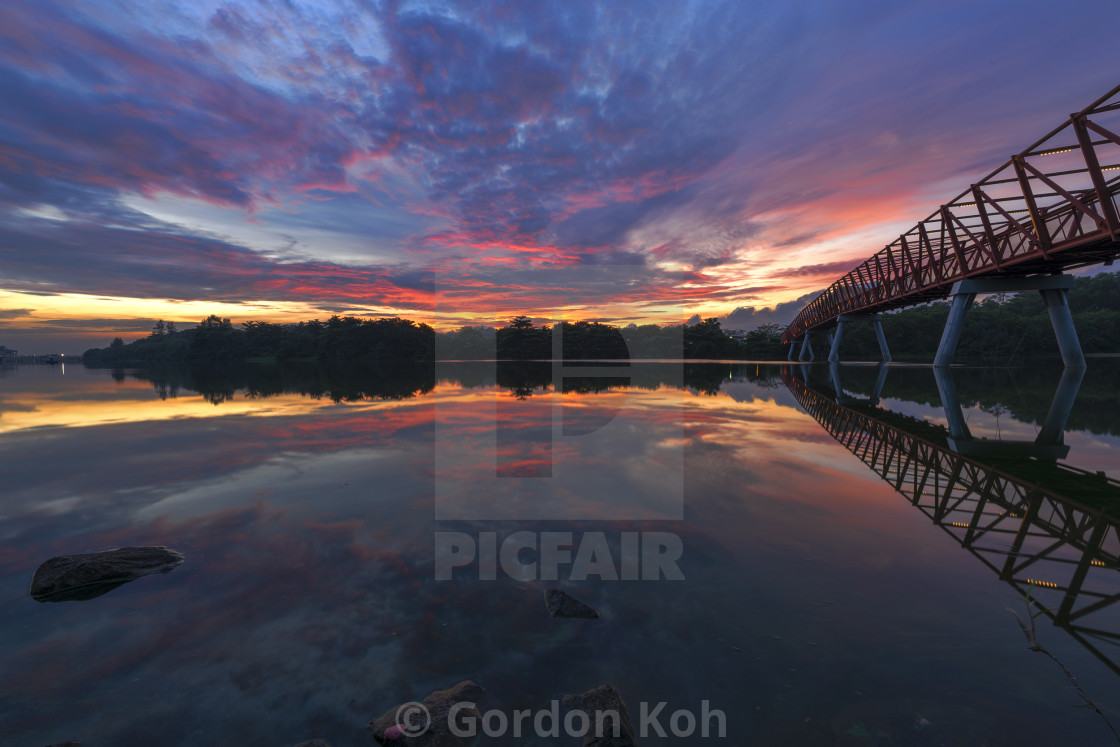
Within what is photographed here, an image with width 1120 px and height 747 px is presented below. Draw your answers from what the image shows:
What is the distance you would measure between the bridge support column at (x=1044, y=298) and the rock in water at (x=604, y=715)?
35415mm

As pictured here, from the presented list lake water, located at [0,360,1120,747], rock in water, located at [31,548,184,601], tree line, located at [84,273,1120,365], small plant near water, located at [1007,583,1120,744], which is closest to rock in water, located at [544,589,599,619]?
lake water, located at [0,360,1120,747]

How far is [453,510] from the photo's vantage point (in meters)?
7.61

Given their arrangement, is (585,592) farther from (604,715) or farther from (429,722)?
(429,722)

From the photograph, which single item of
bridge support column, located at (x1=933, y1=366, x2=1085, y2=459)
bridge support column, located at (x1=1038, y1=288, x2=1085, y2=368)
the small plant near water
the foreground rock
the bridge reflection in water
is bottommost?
the foreground rock

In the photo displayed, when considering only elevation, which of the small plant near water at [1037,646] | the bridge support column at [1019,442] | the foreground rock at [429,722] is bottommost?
the foreground rock at [429,722]

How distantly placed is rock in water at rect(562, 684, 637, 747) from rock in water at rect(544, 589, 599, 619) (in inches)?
43.6

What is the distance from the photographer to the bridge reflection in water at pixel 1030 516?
4504 millimetres

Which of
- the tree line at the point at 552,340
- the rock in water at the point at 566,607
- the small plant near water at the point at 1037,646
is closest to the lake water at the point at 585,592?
the small plant near water at the point at 1037,646

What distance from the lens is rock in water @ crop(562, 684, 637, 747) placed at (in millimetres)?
3059

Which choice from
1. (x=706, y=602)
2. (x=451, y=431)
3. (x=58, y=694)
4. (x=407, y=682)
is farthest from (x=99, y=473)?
(x=706, y=602)

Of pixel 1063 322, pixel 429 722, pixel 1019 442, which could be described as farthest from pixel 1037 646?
pixel 1063 322

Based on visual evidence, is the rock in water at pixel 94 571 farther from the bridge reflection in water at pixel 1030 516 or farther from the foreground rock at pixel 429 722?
the bridge reflection in water at pixel 1030 516

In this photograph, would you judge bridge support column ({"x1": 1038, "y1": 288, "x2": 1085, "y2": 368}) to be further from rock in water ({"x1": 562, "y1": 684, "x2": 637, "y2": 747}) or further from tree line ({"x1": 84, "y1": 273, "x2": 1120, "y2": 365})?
tree line ({"x1": 84, "y1": 273, "x2": 1120, "y2": 365})

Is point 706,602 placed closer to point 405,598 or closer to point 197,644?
point 405,598
